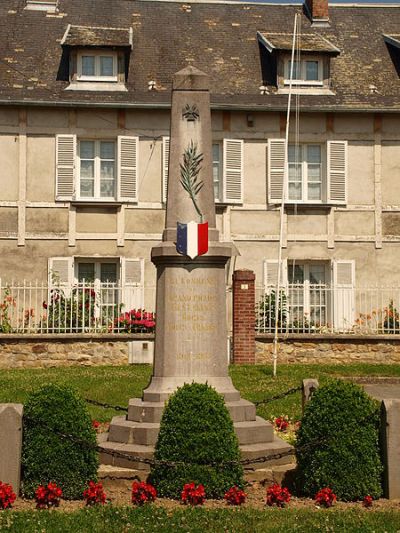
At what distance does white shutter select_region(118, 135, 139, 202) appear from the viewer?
22.0 meters

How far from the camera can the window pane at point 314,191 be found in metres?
22.9

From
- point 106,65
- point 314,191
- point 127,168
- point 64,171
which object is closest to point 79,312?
point 64,171

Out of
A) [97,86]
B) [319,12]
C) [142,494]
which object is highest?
[319,12]

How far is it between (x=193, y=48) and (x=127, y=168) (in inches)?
158

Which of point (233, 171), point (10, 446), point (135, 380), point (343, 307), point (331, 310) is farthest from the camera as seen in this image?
point (233, 171)

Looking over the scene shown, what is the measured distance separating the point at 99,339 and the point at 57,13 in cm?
1025

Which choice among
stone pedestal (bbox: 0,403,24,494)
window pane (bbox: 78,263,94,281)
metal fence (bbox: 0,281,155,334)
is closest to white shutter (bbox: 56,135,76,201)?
window pane (bbox: 78,263,94,281)

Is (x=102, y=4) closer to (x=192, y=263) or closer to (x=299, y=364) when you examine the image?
(x=299, y=364)

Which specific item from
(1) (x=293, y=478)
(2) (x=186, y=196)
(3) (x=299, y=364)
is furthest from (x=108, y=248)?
(1) (x=293, y=478)

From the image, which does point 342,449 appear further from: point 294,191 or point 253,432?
point 294,191

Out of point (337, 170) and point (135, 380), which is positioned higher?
point (337, 170)

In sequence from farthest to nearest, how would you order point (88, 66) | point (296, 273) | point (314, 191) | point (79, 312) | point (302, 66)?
point (302, 66)
point (314, 191)
point (296, 273)
point (88, 66)
point (79, 312)

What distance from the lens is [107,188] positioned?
22359mm

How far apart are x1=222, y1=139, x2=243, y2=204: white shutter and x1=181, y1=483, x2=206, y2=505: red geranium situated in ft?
48.8
